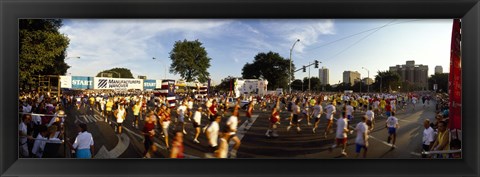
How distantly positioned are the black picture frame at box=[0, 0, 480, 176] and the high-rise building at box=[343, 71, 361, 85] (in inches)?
68.1

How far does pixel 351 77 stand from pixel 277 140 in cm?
233

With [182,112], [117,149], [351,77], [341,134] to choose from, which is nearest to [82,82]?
[117,149]

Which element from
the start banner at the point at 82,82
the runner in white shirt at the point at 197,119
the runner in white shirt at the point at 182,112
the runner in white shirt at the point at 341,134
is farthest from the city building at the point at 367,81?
the start banner at the point at 82,82

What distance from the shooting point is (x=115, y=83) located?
6664 mm

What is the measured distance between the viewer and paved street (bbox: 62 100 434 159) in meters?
5.60

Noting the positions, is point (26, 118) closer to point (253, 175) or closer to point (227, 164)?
point (227, 164)

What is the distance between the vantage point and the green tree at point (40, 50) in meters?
5.93

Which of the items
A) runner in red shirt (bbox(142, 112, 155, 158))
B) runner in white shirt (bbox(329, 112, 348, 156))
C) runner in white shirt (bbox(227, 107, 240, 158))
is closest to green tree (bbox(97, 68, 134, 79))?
runner in red shirt (bbox(142, 112, 155, 158))

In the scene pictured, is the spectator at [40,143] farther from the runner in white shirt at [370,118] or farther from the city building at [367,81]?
the city building at [367,81]

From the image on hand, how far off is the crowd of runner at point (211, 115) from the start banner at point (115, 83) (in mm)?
394
